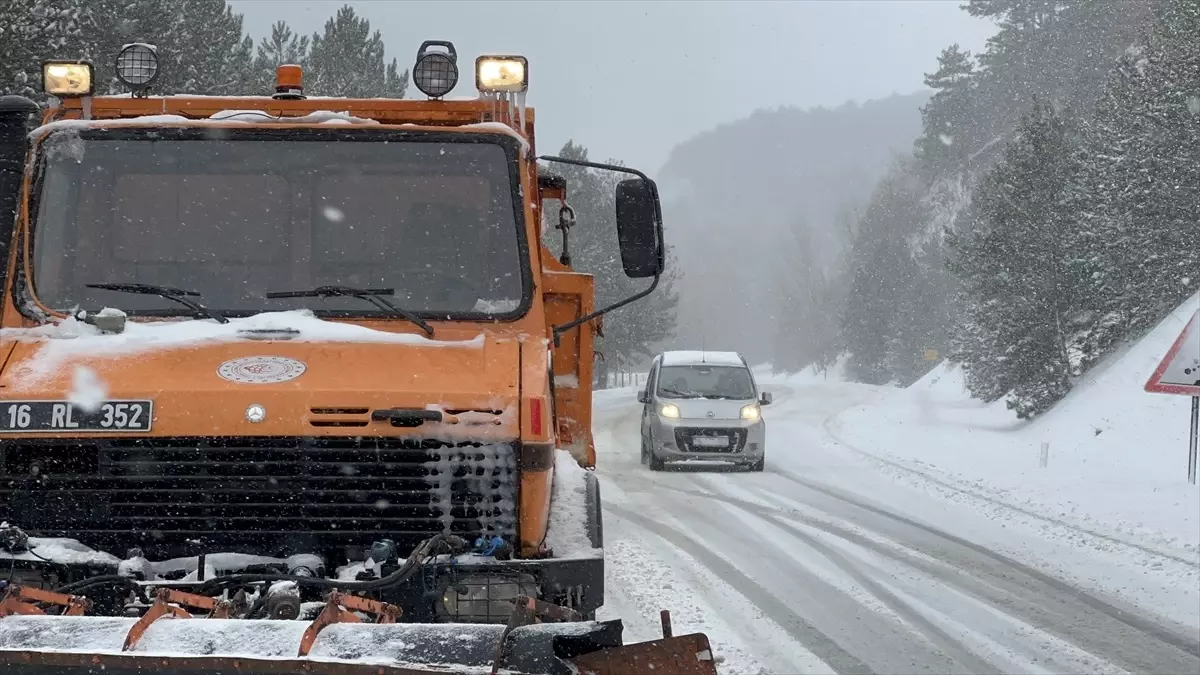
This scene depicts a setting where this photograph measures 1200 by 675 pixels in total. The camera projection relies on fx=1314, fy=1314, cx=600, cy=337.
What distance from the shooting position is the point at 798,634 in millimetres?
7707

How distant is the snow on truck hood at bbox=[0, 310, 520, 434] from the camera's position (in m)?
4.02

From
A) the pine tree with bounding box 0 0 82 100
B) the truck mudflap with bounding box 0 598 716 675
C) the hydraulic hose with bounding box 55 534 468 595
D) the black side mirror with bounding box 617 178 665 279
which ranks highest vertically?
the pine tree with bounding box 0 0 82 100

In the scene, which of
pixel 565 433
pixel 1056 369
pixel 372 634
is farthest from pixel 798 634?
pixel 1056 369

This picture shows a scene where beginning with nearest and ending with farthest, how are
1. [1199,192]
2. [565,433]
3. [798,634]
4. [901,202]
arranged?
[565,433], [798,634], [1199,192], [901,202]

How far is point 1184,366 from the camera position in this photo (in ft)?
43.0

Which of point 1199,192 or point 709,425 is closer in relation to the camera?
point 709,425

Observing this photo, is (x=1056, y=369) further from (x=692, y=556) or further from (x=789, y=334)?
(x=789, y=334)

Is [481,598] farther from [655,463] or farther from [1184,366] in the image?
[655,463]

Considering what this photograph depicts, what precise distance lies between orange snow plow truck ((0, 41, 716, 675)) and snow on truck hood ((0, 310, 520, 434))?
0.01 metres

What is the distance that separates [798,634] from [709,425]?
11.2 meters

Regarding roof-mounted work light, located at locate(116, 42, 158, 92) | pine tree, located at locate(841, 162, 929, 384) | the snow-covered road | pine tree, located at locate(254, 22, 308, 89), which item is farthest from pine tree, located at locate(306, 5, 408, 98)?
pine tree, located at locate(841, 162, 929, 384)

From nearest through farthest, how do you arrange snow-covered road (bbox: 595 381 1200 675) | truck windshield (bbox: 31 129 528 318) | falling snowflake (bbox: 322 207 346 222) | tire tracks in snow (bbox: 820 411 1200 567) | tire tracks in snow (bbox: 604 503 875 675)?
truck windshield (bbox: 31 129 528 318), falling snowflake (bbox: 322 207 346 222), tire tracks in snow (bbox: 604 503 875 675), snow-covered road (bbox: 595 381 1200 675), tire tracks in snow (bbox: 820 411 1200 567)

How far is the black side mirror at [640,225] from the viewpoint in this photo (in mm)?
5469

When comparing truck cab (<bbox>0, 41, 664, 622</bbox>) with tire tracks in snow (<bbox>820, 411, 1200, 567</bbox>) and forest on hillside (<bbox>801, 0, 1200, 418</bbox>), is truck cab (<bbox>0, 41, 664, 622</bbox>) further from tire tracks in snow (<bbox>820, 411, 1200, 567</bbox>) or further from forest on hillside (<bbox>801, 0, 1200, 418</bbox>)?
forest on hillside (<bbox>801, 0, 1200, 418</bbox>)
